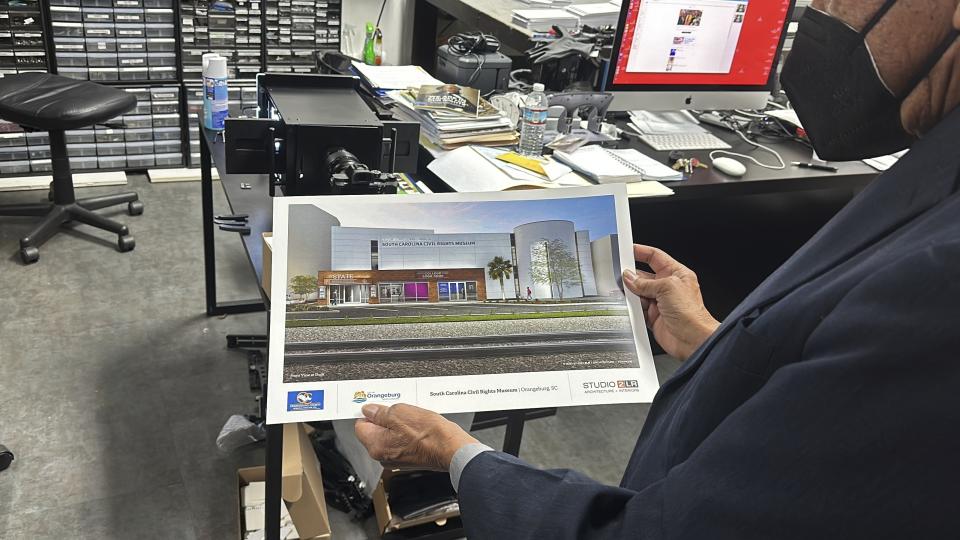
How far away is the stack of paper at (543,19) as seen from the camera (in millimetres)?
3006

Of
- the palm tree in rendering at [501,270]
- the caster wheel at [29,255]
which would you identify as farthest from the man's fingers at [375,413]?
the caster wheel at [29,255]

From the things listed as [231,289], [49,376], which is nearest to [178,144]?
[231,289]

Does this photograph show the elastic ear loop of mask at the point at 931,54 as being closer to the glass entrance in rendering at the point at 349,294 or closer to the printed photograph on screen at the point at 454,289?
the printed photograph on screen at the point at 454,289

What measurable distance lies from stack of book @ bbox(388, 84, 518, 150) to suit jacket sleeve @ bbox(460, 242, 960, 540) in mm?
1404

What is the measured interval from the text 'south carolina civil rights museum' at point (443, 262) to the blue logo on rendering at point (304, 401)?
13 cm

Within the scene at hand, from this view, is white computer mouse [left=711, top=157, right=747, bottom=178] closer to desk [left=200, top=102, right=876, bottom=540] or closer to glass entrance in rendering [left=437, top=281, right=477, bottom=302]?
desk [left=200, top=102, right=876, bottom=540]

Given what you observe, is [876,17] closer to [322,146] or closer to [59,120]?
[322,146]

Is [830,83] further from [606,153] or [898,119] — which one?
[606,153]

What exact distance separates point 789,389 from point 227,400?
6.31 ft

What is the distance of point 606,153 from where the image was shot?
197 centimetres

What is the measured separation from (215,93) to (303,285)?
4.16 feet

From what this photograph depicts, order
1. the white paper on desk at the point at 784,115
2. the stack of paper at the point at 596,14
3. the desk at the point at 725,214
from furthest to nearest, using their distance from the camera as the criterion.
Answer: the stack of paper at the point at 596,14 < the white paper on desk at the point at 784,115 < the desk at the point at 725,214

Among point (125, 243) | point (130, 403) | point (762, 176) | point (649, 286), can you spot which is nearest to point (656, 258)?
point (649, 286)

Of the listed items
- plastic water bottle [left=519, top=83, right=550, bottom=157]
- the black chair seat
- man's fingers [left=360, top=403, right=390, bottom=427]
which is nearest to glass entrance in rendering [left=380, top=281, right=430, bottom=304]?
man's fingers [left=360, top=403, right=390, bottom=427]
